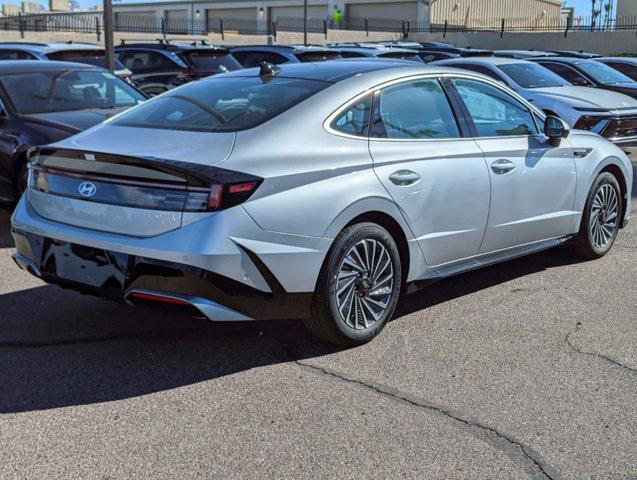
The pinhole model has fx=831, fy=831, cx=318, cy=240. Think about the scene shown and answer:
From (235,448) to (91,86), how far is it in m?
6.54

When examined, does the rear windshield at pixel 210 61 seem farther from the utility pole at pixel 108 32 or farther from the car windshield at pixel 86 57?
the utility pole at pixel 108 32

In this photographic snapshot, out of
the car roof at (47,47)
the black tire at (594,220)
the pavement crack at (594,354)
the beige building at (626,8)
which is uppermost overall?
the beige building at (626,8)

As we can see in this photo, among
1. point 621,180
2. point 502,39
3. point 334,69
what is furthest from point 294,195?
point 502,39

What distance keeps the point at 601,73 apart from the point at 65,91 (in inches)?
413

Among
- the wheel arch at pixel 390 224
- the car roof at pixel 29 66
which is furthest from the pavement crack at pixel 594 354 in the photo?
the car roof at pixel 29 66

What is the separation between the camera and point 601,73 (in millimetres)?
15477

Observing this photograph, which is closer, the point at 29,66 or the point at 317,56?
the point at 29,66

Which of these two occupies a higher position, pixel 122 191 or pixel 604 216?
pixel 122 191

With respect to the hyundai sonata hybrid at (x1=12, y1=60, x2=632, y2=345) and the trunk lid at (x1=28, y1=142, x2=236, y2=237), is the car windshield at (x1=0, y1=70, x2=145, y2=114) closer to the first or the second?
the hyundai sonata hybrid at (x1=12, y1=60, x2=632, y2=345)

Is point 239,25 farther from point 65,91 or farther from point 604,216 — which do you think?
point 604,216

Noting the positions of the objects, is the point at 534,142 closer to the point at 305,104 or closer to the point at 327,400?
the point at 305,104

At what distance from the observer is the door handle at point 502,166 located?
18.0ft

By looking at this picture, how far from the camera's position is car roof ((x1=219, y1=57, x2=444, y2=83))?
5.10 metres

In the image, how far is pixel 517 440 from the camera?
11.9 feet
